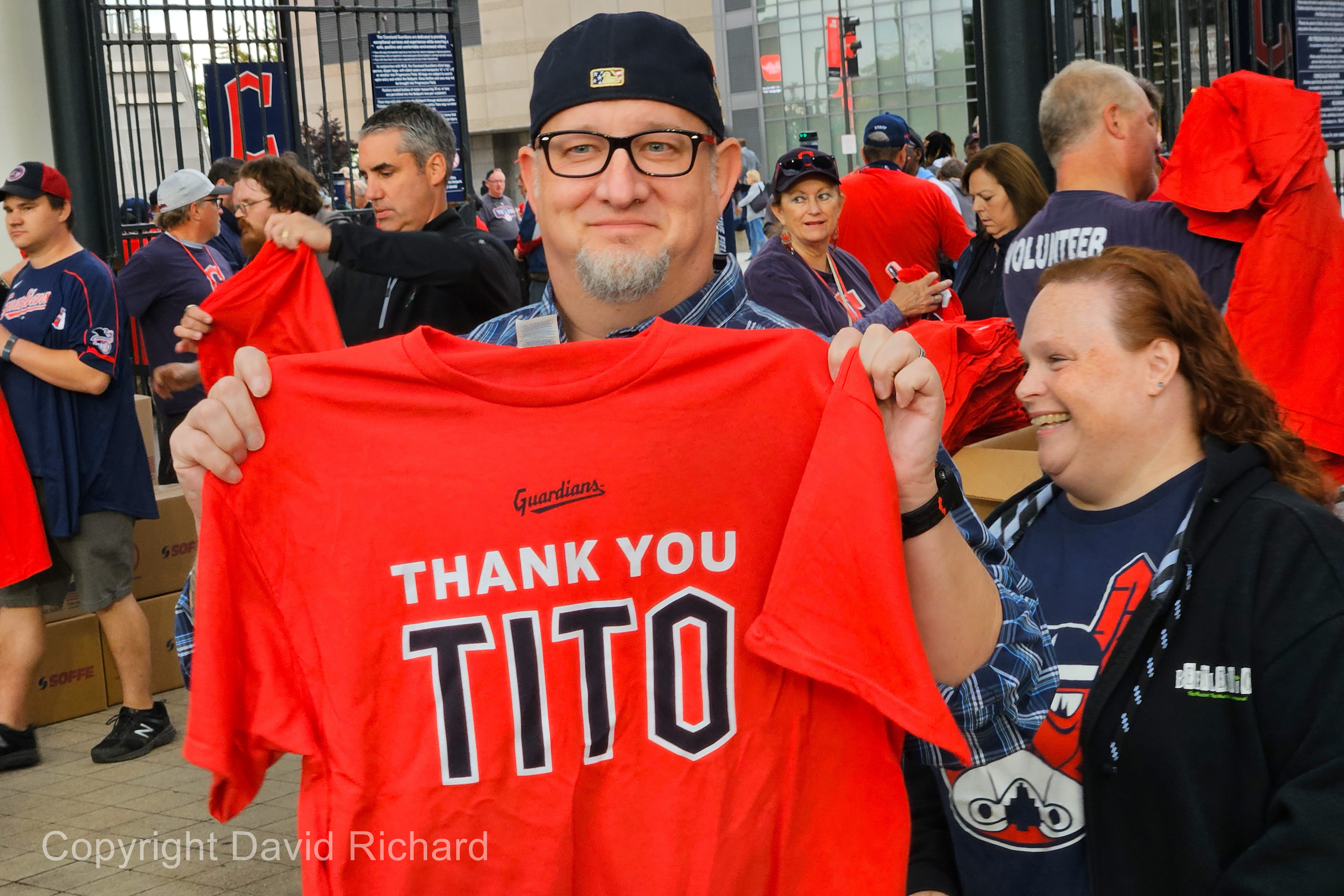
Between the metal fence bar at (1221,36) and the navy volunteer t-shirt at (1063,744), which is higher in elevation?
the metal fence bar at (1221,36)

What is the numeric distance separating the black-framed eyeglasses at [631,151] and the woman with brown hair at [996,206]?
325 cm

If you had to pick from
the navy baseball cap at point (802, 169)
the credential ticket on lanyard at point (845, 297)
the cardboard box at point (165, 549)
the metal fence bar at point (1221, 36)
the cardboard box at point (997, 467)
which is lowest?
the cardboard box at point (165, 549)

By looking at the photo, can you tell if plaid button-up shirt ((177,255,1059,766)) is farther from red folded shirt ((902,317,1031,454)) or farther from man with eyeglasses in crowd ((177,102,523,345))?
man with eyeglasses in crowd ((177,102,523,345))

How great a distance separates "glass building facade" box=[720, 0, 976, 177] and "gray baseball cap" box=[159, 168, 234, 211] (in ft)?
72.5

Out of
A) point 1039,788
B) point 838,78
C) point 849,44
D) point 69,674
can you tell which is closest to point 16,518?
point 69,674

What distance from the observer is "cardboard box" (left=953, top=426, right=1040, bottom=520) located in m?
3.27

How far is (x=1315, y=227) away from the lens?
10.2 ft

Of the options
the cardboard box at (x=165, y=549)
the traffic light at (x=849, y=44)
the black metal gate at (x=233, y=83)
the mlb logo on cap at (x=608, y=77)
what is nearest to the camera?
the mlb logo on cap at (x=608, y=77)

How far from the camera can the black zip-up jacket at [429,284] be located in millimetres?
3445

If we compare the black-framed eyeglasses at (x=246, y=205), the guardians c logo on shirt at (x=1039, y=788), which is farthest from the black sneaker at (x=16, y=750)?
the guardians c logo on shirt at (x=1039, y=788)

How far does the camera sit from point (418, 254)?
345 cm

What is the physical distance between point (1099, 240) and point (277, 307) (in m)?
2.21

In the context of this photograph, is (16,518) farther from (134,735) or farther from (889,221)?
(889,221)

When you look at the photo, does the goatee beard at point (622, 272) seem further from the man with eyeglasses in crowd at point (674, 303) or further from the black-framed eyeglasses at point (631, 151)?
the black-framed eyeglasses at point (631, 151)
